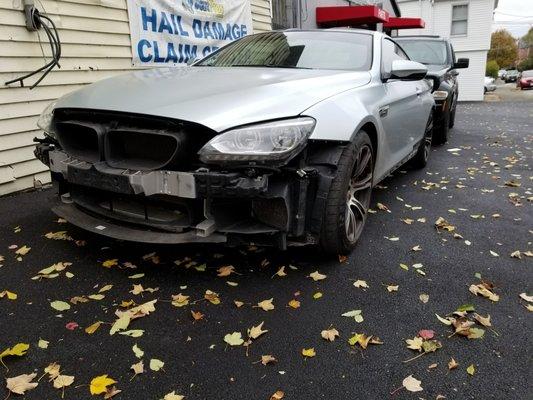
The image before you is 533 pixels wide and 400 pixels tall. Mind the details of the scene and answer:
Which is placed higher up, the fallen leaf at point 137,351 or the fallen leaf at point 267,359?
the fallen leaf at point 137,351

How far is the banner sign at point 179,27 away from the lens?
617cm

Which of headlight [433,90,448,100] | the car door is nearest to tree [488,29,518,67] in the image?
headlight [433,90,448,100]

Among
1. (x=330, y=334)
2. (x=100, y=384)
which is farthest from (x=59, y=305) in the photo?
(x=330, y=334)

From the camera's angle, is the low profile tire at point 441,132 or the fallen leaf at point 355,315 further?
the low profile tire at point 441,132

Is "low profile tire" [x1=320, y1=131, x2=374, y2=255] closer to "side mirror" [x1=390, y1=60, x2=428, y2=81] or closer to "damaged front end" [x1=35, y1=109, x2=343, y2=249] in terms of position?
"damaged front end" [x1=35, y1=109, x2=343, y2=249]

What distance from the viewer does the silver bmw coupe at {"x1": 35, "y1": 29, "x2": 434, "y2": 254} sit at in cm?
246

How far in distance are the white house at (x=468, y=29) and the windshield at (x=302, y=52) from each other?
2083 cm

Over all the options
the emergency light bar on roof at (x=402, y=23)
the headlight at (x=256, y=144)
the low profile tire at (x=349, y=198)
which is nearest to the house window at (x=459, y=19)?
the emergency light bar on roof at (x=402, y=23)

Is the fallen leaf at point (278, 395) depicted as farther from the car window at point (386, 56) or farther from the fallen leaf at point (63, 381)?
the car window at point (386, 56)

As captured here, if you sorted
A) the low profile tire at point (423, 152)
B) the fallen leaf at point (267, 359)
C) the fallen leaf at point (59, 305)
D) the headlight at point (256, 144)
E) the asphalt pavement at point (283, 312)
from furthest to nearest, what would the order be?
the low profile tire at point (423, 152) → the fallen leaf at point (59, 305) → the headlight at point (256, 144) → the fallen leaf at point (267, 359) → the asphalt pavement at point (283, 312)

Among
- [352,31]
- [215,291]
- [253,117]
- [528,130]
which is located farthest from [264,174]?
[528,130]

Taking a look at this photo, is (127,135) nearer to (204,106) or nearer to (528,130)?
(204,106)

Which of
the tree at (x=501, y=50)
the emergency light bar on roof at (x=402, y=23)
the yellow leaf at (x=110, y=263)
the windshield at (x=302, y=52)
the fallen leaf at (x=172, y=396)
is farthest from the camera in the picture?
the tree at (x=501, y=50)

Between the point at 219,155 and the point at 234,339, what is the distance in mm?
943
